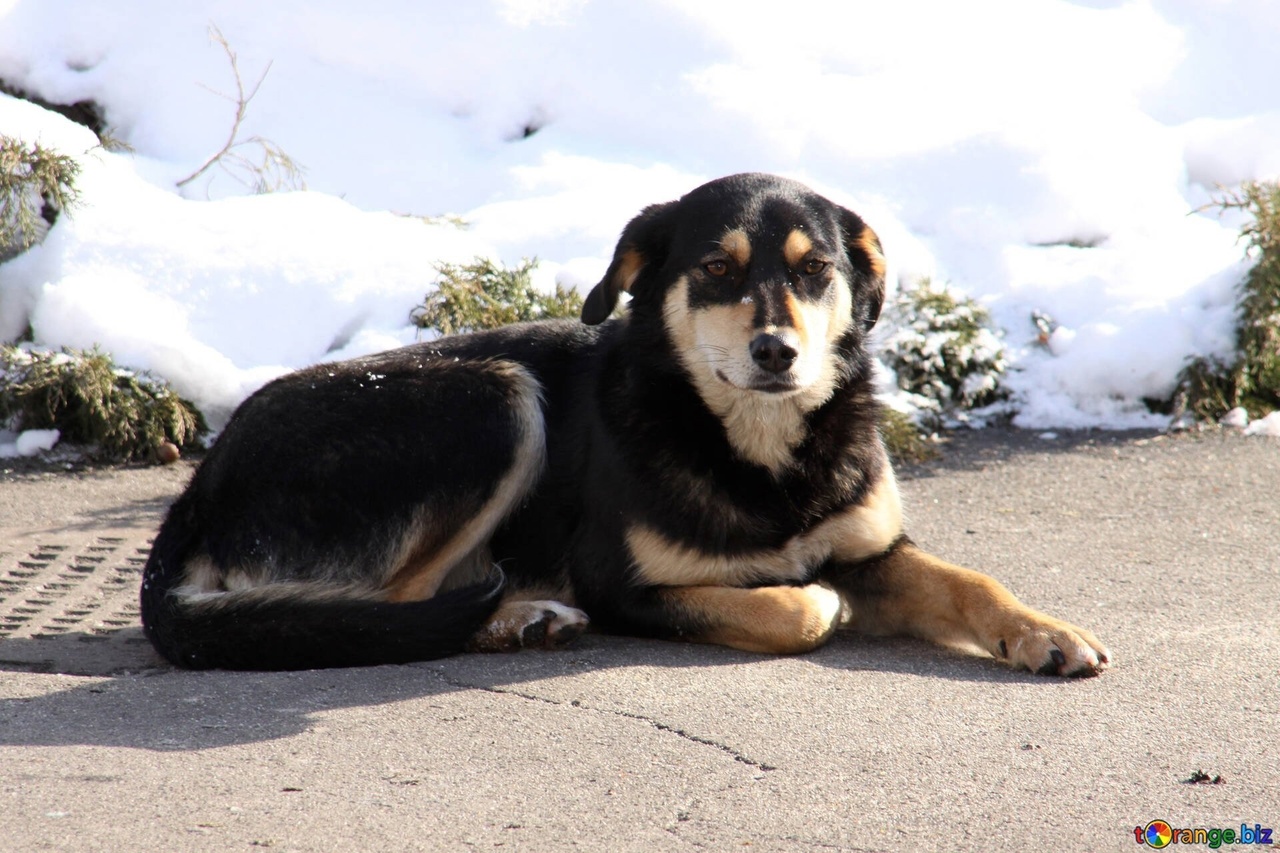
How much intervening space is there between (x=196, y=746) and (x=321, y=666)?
72 cm

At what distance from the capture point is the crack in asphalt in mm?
3094

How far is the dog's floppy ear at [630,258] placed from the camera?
436 centimetres

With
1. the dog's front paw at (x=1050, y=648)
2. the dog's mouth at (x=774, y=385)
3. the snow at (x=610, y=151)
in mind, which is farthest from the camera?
the snow at (x=610, y=151)

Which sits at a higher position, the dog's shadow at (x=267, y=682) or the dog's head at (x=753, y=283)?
the dog's head at (x=753, y=283)

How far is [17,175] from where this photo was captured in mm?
7395

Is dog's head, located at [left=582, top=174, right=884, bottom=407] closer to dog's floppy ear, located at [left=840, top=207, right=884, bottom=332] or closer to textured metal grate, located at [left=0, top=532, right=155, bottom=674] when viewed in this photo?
dog's floppy ear, located at [left=840, top=207, right=884, bottom=332]

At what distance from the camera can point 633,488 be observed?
14.0ft

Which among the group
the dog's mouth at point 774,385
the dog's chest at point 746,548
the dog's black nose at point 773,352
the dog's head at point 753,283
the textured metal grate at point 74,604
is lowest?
the textured metal grate at point 74,604

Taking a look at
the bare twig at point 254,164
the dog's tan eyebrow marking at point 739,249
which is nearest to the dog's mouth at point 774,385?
the dog's tan eyebrow marking at point 739,249

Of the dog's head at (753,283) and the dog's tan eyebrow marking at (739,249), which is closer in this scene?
the dog's head at (753,283)

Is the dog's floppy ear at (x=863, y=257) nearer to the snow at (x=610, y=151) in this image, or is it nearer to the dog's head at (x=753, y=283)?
the dog's head at (x=753, y=283)

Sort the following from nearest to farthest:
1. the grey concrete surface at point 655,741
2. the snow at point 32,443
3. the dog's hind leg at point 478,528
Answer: the grey concrete surface at point 655,741 → the dog's hind leg at point 478,528 → the snow at point 32,443

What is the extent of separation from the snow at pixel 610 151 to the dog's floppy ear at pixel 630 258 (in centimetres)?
316

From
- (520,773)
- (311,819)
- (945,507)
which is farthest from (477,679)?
(945,507)
